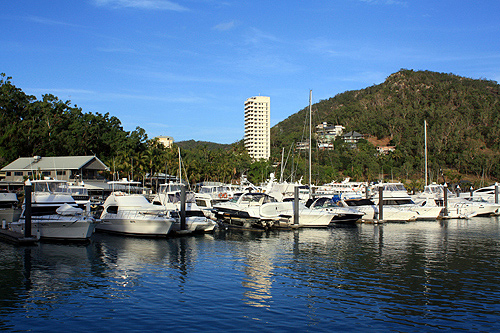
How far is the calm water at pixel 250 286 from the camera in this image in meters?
14.2

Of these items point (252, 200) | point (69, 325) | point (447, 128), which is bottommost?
point (69, 325)

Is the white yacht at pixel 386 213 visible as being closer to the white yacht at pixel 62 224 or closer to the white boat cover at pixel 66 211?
the white yacht at pixel 62 224

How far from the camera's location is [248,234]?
35469 millimetres

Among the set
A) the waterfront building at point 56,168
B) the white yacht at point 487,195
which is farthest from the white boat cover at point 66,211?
the white yacht at point 487,195

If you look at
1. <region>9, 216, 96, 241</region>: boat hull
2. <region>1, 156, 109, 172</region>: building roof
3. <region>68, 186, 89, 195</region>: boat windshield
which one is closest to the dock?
<region>9, 216, 96, 241</region>: boat hull

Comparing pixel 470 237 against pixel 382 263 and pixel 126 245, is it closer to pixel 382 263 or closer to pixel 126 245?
pixel 382 263

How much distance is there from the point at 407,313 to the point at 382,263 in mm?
8383

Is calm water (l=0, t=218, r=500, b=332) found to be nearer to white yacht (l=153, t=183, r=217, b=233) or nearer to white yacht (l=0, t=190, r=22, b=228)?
white yacht (l=153, t=183, r=217, b=233)

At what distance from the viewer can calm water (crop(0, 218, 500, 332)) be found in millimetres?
14180

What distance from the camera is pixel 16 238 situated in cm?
2825

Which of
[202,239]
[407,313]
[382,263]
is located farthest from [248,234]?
[407,313]

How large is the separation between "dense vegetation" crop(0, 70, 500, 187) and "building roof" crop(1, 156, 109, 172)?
11.6 feet

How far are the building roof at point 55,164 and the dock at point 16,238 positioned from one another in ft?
117

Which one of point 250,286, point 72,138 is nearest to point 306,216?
point 250,286
